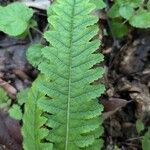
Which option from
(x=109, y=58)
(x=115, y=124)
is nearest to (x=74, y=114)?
(x=115, y=124)

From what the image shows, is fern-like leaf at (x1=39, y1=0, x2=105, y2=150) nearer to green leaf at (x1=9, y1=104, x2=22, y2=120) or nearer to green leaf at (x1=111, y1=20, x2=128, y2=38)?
green leaf at (x1=9, y1=104, x2=22, y2=120)

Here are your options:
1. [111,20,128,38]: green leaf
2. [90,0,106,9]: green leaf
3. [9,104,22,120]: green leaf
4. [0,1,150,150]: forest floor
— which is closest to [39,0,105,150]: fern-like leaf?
[9,104,22,120]: green leaf

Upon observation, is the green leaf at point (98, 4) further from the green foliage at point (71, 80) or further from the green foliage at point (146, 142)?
the green foliage at point (146, 142)

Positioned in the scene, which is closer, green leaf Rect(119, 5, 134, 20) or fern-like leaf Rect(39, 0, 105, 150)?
fern-like leaf Rect(39, 0, 105, 150)

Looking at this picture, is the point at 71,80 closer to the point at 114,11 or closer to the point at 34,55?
the point at 34,55

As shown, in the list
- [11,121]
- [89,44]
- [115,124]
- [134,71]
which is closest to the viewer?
[89,44]

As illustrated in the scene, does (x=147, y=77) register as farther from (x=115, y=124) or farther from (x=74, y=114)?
(x=74, y=114)
